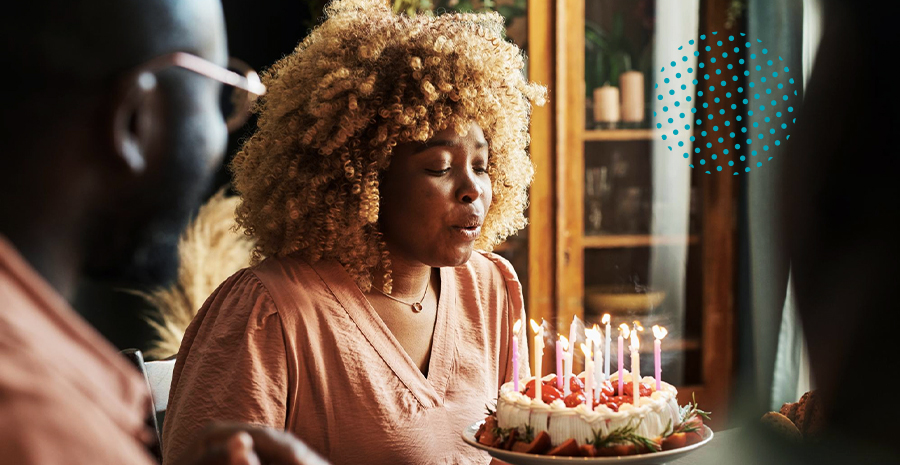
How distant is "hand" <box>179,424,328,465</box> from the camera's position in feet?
2.00

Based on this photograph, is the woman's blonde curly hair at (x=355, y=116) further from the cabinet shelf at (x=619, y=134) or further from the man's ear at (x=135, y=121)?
the cabinet shelf at (x=619, y=134)

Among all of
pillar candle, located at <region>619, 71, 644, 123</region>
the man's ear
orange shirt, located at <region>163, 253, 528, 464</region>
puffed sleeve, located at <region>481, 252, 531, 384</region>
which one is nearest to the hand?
the man's ear

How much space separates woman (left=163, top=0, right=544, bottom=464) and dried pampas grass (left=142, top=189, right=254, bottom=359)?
0.69 meters

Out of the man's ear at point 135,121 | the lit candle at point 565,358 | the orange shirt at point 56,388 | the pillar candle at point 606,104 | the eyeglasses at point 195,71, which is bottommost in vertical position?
the lit candle at point 565,358

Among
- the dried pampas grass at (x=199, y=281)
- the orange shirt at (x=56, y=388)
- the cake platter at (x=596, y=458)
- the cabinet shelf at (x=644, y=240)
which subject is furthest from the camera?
the cabinet shelf at (x=644, y=240)

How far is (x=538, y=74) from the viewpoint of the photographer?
316 cm

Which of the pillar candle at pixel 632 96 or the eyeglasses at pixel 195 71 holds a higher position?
the pillar candle at pixel 632 96

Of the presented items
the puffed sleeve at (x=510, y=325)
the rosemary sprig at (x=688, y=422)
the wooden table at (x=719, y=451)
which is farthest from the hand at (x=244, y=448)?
the puffed sleeve at (x=510, y=325)

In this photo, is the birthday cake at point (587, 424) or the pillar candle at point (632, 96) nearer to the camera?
the birthday cake at point (587, 424)

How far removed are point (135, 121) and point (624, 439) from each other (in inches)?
31.2

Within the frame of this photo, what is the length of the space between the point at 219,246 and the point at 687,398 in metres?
1.96

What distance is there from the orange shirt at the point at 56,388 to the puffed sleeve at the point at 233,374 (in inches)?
28.9

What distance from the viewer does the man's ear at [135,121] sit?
0.67 metres

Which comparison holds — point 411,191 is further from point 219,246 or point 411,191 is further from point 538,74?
point 538,74
